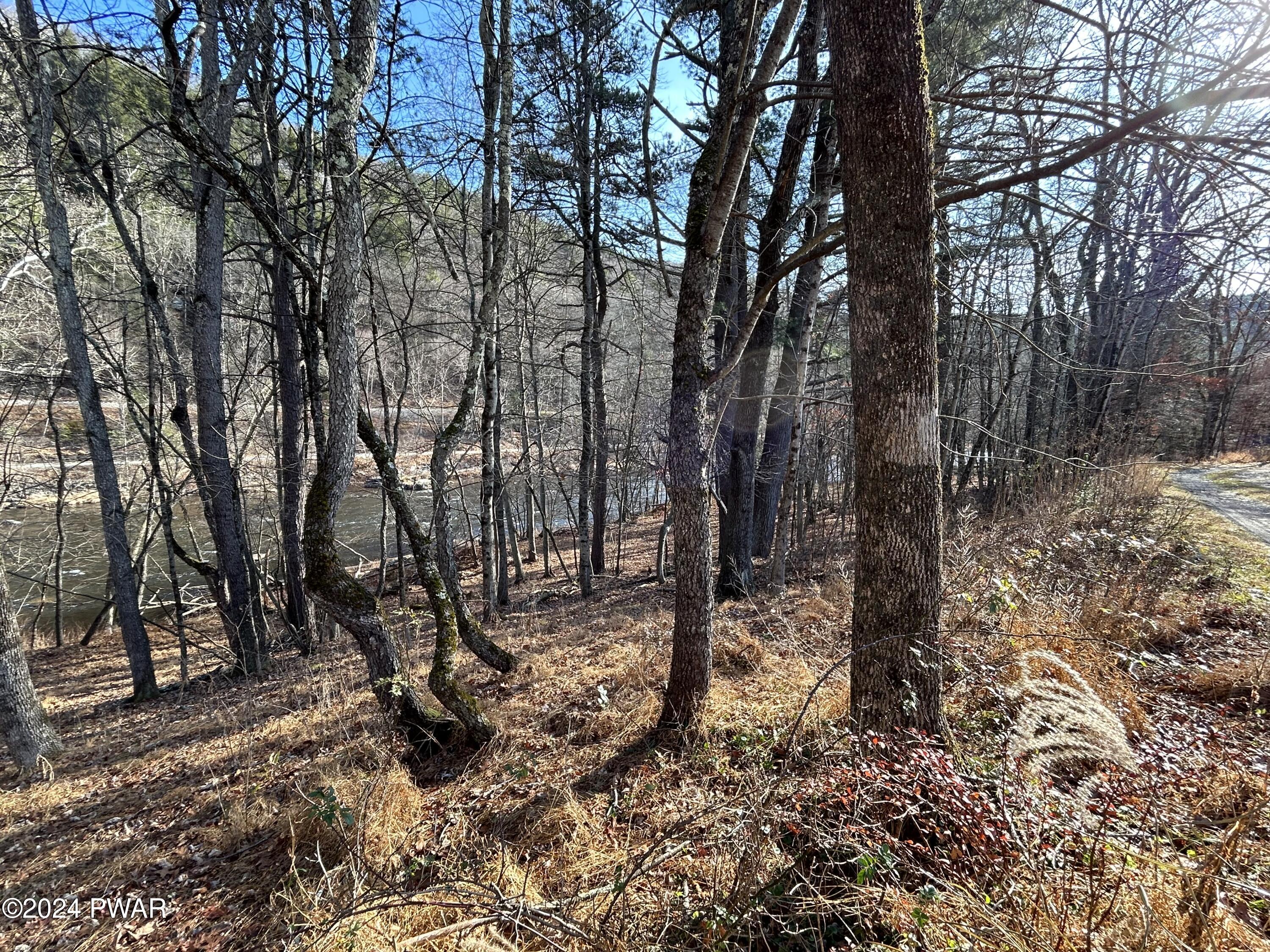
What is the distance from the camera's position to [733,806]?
8.49 feet

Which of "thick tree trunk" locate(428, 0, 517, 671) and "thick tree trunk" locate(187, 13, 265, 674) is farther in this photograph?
"thick tree trunk" locate(187, 13, 265, 674)

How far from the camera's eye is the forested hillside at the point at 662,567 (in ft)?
7.29

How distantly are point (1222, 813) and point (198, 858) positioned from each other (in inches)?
221

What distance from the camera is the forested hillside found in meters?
2.22

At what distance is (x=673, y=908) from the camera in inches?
88.9

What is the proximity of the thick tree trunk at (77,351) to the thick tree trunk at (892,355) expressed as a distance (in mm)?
6230

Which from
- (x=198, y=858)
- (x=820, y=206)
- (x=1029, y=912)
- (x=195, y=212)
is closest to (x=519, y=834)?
(x=198, y=858)

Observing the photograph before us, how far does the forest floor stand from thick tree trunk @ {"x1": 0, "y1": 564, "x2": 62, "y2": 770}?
25cm

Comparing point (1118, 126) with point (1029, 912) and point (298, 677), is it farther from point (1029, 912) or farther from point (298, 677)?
point (298, 677)

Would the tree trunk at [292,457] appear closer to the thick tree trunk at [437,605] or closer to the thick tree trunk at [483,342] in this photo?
the thick tree trunk at [483,342]

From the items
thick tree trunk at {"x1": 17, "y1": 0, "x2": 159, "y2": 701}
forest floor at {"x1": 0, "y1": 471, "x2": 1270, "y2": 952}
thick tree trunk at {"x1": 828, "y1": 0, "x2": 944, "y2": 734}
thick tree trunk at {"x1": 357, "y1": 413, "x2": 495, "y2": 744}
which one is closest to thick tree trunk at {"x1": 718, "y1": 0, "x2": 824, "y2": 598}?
forest floor at {"x1": 0, "y1": 471, "x2": 1270, "y2": 952}

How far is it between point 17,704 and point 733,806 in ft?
21.7

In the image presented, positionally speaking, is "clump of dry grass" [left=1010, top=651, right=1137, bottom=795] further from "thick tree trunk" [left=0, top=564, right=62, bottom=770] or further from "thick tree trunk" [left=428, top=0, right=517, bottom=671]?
"thick tree trunk" [left=0, top=564, right=62, bottom=770]

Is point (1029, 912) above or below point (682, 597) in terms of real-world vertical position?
below
